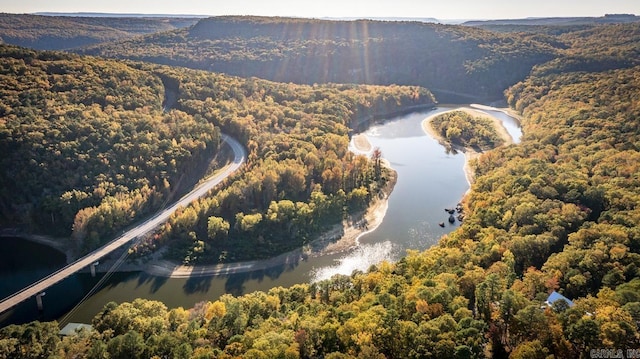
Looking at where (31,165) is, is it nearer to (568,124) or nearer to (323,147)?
(323,147)

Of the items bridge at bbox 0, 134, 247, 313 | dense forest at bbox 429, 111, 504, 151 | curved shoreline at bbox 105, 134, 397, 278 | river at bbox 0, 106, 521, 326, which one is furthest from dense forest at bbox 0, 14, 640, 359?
dense forest at bbox 429, 111, 504, 151

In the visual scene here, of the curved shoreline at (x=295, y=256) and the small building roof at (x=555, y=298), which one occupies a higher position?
the small building roof at (x=555, y=298)

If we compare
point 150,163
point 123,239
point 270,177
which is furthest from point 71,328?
point 150,163

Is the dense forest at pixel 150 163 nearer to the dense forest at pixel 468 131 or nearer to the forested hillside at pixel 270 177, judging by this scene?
the forested hillside at pixel 270 177

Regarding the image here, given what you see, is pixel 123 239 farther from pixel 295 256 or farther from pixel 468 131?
pixel 468 131

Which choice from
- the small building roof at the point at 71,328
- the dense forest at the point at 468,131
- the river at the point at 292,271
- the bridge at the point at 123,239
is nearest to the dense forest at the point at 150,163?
the bridge at the point at 123,239

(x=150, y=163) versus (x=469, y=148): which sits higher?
(x=150, y=163)

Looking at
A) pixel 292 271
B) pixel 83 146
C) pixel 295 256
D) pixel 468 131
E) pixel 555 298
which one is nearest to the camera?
pixel 555 298
